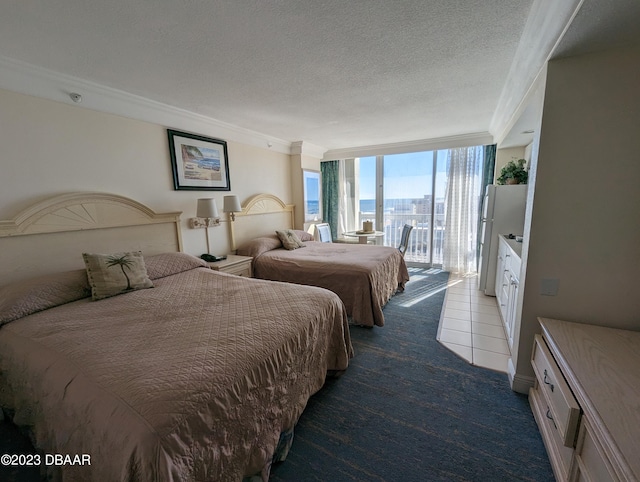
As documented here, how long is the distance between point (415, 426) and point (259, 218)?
3.44m

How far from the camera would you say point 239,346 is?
1.36 m

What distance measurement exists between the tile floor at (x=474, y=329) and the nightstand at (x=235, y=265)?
7.64 ft

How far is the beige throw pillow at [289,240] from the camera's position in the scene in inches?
161

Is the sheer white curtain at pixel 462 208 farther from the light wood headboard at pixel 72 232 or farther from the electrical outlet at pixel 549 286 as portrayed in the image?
the light wood headboard at pixel 72 232

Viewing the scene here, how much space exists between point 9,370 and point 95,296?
1.98ft

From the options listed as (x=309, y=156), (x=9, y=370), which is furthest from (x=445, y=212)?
(x=9, y=370)

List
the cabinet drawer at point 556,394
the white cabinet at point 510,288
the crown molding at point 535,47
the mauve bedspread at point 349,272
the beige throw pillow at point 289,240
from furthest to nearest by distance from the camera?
1. the beige throw pillow at point 289,240
2. the mauve bedspread at point 349,272
3. the white cabinet at point 510,288
4. the crown molding at point 535,47
5. the cabinet drawer at point 556,394

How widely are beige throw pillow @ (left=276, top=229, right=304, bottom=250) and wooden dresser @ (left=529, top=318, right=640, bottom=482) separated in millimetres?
3023

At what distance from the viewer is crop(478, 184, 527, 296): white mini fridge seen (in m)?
3.49

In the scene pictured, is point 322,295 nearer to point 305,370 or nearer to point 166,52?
point 305,370

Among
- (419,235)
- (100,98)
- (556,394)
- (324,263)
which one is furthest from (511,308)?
(100,98)

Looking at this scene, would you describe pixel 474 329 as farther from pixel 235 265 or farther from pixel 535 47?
pixel 235 265

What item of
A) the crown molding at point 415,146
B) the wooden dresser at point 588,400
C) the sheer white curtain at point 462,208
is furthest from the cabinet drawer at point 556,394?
the crown molding at point 415,146

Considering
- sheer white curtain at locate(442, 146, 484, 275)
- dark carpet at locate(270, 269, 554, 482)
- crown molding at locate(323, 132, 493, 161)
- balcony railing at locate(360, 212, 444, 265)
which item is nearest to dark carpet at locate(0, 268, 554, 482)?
dark carpet at locate(270, 269, 554, 482)
